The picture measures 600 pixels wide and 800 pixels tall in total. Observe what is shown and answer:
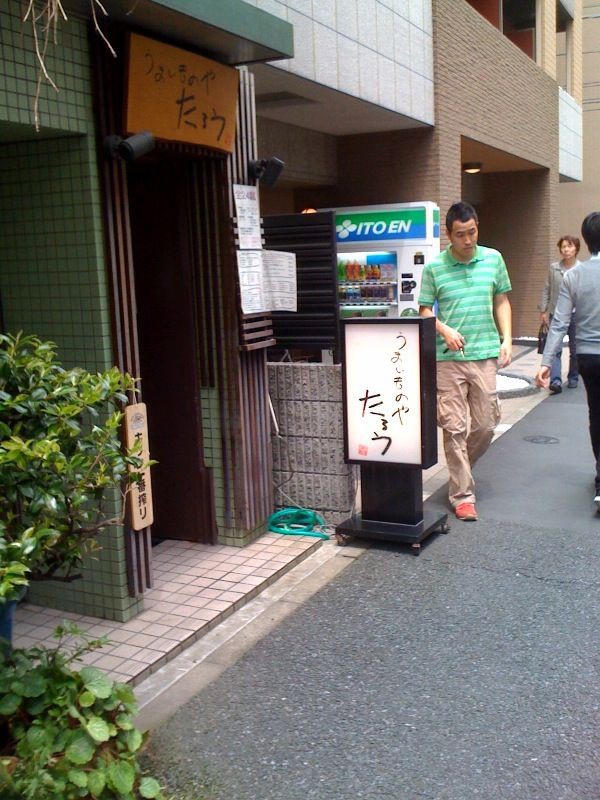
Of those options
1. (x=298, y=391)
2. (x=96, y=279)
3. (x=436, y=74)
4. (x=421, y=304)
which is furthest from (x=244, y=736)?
(x=436, y=74)

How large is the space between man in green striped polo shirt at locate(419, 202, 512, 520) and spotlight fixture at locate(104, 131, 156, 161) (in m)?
2.41

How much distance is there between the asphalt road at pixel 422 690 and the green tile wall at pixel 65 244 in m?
0.96

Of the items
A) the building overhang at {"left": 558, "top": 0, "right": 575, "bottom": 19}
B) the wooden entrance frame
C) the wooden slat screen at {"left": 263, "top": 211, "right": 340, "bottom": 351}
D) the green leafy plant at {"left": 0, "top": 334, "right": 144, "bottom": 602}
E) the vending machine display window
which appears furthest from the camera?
the building overhang at {"left": 558, "top": 0, "right": 575, "bottom": 19}

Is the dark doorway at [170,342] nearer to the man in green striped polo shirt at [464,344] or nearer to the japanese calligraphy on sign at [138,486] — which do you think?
the japanese calligraphy on sign at [138,486]

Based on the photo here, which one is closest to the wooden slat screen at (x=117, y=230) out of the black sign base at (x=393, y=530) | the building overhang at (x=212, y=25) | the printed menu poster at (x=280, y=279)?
the building overhang at (x=212, y=25)

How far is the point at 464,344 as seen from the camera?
6012 millimetres

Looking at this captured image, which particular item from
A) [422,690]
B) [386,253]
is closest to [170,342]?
[422,690]

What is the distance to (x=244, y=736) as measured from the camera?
3.52 meters

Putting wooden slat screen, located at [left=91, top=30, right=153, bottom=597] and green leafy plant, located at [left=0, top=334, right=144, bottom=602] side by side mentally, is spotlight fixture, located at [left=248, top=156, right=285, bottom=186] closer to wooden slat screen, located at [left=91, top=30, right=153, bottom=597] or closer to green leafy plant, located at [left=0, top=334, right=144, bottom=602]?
wooden slat screen, located at [left=91, top=30, right=153, bottom=597]

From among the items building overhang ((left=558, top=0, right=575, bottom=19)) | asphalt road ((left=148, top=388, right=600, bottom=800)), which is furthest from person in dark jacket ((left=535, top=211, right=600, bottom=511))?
building overhang ((left=558, top=0, right=575, bottom=19))

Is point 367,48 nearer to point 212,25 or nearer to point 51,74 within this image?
point 212,25

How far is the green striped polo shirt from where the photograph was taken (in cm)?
602

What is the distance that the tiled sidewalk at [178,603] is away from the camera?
13.7 ft

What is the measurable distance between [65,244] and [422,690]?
108 inches
